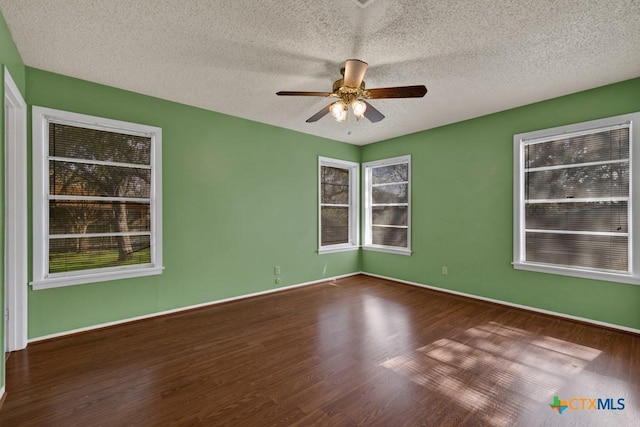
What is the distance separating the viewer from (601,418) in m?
1.88

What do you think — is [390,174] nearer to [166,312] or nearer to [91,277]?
[166,312]

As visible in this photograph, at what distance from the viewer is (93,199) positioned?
3.23 metres

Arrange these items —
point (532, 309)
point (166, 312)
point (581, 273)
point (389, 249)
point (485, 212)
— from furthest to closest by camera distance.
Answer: point (389, 249)
point (485, 212)
point (532, 309)
point (166, 312)
point (581, 273)

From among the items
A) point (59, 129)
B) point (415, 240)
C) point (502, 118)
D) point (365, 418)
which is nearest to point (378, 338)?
point (365, 418)

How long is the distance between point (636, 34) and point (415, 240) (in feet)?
11.5

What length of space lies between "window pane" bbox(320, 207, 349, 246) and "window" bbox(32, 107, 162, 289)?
2.81 m

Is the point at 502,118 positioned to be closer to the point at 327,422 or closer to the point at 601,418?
the point at 601,418

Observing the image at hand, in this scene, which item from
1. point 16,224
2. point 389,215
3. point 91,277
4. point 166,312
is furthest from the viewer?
point 389,215

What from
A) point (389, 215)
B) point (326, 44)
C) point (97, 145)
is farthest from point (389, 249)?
point (97, 145)

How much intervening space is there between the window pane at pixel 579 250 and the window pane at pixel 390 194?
80.2 inches

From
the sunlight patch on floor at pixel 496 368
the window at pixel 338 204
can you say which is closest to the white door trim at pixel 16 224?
the sunlight patch on floor at pixel 496 368

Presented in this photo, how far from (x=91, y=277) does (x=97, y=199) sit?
848mm

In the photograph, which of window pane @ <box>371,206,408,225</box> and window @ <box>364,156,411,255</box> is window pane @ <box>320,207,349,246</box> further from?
window pane @ <box>371,206,408,225</box>

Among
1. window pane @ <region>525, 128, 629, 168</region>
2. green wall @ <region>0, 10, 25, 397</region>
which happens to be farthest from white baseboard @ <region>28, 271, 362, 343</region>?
window pane @ <region>525, 128, 629, 168</region>
